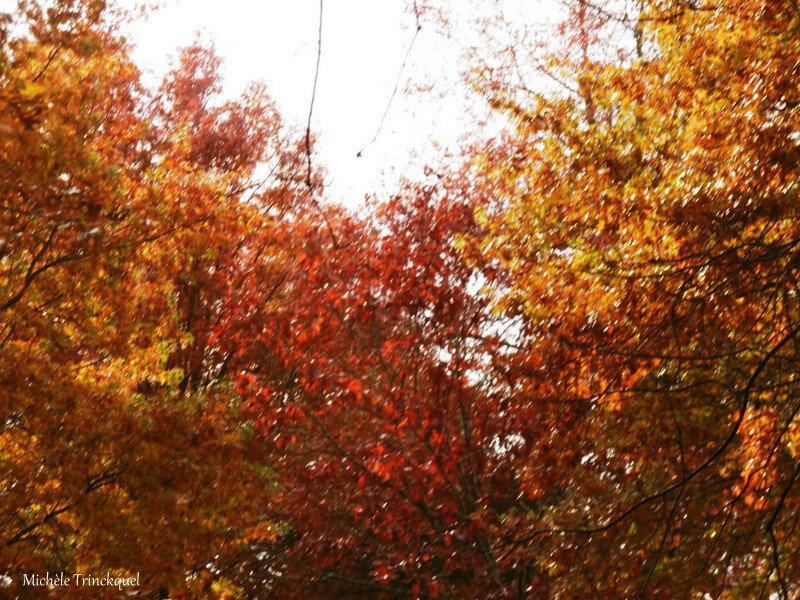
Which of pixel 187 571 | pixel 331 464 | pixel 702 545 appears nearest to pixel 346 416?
pixel 331 464

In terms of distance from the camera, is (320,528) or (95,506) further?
(320,528)

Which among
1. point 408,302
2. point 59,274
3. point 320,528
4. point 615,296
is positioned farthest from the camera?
point 320,528

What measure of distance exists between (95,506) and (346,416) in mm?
3810

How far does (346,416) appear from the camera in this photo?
13148 millimetres

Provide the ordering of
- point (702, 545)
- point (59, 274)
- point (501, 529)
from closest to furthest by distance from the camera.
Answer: point (702, 545) → point (59, 274) → point (501, 529)

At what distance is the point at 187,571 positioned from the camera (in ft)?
41.4

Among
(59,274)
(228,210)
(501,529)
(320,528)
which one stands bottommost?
(501,529)

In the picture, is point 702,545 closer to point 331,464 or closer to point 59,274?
point 331,464

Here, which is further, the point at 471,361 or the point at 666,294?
the point at 471,361

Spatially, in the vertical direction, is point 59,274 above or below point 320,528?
above

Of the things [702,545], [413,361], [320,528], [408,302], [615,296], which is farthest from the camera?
[320,528]

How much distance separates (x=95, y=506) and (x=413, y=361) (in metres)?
4.02

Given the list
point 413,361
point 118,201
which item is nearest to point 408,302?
point 413,361

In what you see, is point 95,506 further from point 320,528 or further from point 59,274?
point 320,528
